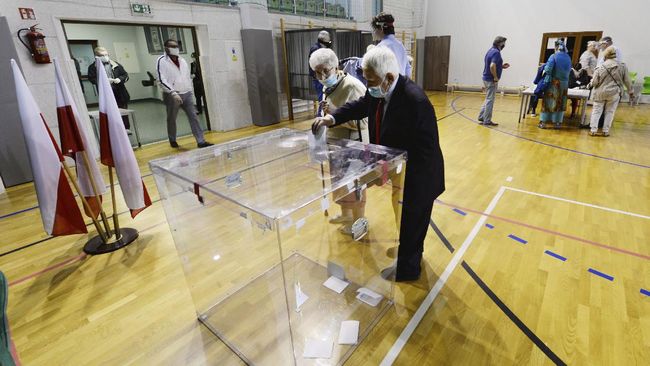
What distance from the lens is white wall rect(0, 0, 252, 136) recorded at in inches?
165

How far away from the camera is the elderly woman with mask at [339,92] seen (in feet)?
7.68

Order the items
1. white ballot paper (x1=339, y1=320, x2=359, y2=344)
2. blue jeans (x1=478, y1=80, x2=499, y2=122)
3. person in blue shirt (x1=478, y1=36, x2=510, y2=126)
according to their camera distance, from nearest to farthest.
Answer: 1. white ballot paper (x1=339, y1=320, x2=359, y2=344)
2. person in blue shirt (x1=478, y1=36, x2=510, y2=126)
3. blue jeans (x1=478, y1=80, x2=499, y2=122)

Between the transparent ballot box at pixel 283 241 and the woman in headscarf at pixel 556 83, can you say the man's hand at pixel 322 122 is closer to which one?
the transparent ballot box at pixel 283 241

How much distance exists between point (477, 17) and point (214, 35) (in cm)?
811

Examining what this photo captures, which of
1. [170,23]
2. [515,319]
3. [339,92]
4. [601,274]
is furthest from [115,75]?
[601,274]

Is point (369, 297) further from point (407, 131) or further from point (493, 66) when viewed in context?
point (493, 66)

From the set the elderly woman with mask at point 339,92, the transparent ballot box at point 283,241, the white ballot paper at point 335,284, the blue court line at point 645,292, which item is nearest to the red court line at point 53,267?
the transparent ballot box at point 283,241

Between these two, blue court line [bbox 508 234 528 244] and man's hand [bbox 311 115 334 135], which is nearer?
man's hand [bbox 311 115 334 135]

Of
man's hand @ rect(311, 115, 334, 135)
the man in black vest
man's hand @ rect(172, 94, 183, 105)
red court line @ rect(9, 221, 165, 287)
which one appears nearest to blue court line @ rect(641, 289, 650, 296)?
man's hand @ rect(311, 115, 334, 135)

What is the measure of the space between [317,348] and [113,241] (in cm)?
209

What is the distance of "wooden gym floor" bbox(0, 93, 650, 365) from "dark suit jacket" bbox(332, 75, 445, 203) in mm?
714

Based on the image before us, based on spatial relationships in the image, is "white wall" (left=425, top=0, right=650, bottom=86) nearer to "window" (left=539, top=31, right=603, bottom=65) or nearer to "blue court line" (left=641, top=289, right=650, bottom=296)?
"window" (left=539, top=31, right=603, bottom=65)

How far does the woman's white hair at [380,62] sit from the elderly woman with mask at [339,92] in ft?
1.86

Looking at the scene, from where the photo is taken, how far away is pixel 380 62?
1.69m
